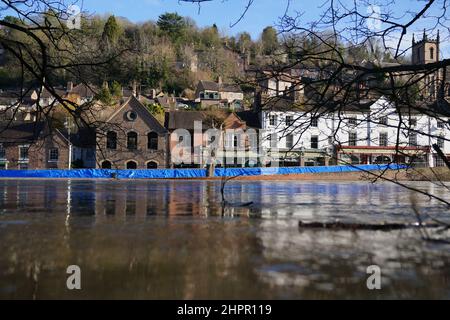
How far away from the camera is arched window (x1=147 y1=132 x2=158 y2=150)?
55.6 meters

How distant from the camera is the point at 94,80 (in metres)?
9.66

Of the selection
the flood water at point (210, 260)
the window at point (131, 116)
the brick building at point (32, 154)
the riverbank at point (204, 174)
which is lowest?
the flood water at point (210, 260)

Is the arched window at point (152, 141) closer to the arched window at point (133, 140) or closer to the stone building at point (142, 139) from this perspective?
the stone building at point (142, 139)

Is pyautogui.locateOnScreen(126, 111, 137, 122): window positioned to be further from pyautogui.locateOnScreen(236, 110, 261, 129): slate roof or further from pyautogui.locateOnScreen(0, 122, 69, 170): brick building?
pyautogui.locateOnScreen(236, 110, 261, 129): slate roof

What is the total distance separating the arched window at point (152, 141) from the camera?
55562 millimetres

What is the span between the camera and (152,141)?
55.6 metres

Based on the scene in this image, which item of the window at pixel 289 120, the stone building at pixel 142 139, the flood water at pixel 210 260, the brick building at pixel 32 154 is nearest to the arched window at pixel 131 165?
the stone building at pixel 142 139

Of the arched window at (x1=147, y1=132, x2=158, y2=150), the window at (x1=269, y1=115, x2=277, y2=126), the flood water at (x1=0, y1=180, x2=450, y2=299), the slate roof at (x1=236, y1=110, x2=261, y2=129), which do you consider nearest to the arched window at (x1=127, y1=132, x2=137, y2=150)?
the arched window at (x1=147, y1=132, x2=158, y2=150)

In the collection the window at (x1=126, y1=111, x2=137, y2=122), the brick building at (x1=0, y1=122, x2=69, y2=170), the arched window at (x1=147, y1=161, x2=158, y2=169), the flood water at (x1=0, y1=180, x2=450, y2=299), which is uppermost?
the window at (x1=126, y1=111, x2=137, y2=122)

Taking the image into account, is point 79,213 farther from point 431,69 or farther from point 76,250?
point 431,69

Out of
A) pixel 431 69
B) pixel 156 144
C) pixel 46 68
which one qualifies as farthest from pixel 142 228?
pixel 156 144

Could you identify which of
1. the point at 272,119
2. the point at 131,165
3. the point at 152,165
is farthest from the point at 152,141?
the point at 272,119
